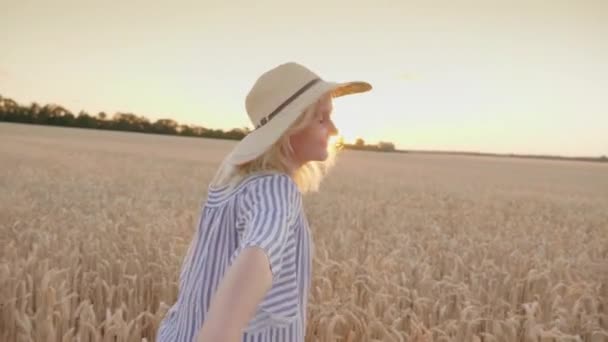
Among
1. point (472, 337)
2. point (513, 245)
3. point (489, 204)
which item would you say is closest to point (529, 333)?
point (472, 337)

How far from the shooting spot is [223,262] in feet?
5.04

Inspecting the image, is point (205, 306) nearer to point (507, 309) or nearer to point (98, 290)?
point (98, 290)

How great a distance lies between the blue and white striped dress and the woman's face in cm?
16

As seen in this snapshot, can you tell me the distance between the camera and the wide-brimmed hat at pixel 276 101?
58.7 inches

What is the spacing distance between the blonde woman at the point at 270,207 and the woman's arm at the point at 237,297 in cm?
4

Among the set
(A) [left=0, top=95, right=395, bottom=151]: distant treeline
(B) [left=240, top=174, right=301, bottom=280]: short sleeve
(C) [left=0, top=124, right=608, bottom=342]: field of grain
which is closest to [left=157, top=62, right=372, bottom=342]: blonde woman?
(B) [left=240, top=174, right=301, bottom=280]: short sleeve

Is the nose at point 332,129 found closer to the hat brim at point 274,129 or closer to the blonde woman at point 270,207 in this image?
the blonde woman at point 270,207

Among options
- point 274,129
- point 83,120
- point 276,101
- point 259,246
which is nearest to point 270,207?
point 259,246

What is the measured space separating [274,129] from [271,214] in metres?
0.26

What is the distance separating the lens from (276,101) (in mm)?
1572

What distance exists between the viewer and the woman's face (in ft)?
5.17

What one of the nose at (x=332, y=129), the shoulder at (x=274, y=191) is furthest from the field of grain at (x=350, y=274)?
the shoulder at (x=274, y=191)

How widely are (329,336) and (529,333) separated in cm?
112

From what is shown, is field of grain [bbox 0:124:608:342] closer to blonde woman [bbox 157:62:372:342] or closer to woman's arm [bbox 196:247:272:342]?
blonde woman [bbox 157:62:372:342]
